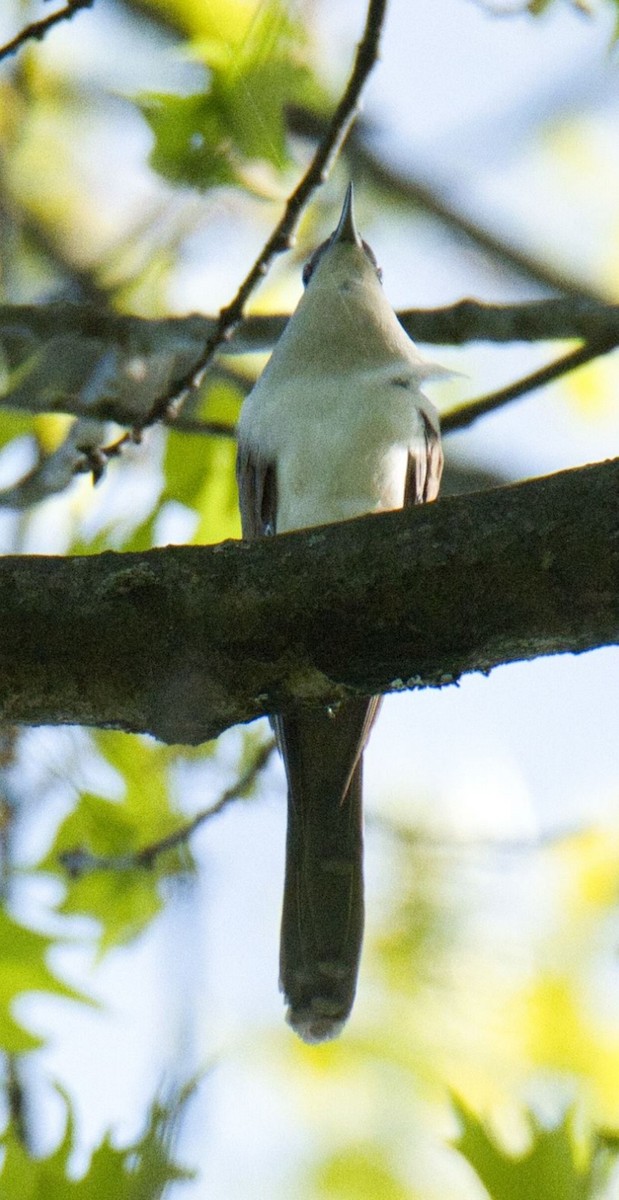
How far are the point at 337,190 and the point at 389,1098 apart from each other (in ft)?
14.4

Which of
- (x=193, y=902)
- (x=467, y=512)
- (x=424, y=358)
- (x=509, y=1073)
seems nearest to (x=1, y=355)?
(x=424, y=358)

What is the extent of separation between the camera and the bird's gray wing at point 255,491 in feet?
14.9

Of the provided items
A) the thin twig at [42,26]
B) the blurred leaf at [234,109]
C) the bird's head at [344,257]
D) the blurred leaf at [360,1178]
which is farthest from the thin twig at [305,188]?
the blurred leaf at [360,1178]

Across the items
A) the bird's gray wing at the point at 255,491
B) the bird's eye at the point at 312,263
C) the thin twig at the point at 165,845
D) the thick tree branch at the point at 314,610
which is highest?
the thick tree branch at the point at 314,610

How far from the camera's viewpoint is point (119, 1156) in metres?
3.49

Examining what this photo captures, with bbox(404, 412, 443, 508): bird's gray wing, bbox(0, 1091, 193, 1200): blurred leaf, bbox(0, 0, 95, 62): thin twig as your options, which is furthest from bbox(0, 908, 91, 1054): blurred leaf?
bbox(0, 0, 95, 62): thin twig

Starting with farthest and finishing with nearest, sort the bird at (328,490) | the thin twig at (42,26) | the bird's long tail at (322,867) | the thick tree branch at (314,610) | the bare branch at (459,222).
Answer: the bare branch at (459,222), the bird's long tail at (322,867), the bird at (328,490), the thin twig at (42,26), the thick tree branch at (314,610)

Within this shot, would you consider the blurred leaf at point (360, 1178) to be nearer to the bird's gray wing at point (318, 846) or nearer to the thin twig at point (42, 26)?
the bird's gray wing at point (318, 846)

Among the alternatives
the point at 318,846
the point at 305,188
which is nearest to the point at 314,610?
the point at 305,188

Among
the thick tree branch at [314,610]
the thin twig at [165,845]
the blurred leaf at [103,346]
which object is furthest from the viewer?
the blurred leaf at [103,346]

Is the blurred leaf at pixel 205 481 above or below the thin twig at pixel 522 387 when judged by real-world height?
below

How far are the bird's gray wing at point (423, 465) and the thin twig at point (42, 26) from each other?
151 centimetres

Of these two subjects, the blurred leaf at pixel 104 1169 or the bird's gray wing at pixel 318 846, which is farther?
the bird's gray wing at pixel 318 846

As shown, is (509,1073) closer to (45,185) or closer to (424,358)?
(424,358)
